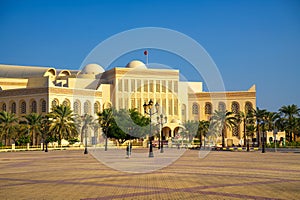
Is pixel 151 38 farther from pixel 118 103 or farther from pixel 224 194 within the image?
pixel 118 103

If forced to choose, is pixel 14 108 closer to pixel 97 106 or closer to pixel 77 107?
pixel 77 107

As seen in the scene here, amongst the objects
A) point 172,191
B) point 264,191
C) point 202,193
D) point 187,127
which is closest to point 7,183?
point 172,191

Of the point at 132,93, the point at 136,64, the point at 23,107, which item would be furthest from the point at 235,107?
the point at 23,107

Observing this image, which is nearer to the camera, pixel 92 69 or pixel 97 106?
pixel 97 106

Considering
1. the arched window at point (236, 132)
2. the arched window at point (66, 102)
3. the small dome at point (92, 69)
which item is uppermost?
the small dome at point (92, 69)

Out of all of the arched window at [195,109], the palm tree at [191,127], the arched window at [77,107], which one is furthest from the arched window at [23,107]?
the arched window at [195,109]

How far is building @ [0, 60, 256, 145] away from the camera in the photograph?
67.5 m

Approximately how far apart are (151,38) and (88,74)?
55.9 meters

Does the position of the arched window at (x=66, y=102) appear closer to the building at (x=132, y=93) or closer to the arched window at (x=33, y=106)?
the building at (x=132, y=93)

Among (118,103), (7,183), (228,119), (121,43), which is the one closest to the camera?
(7,183)

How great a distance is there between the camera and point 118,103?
71.9 metres

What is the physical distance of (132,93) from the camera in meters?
73.3

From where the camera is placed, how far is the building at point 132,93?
67.5m

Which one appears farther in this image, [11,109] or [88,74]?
[88,74]
